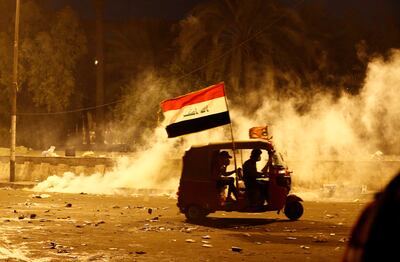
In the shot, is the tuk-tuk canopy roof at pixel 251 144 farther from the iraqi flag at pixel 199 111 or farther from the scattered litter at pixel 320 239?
the scattered litter at pixel 320 239

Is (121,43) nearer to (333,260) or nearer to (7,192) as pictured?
(7,192)

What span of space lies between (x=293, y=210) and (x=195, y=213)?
6.91 ft

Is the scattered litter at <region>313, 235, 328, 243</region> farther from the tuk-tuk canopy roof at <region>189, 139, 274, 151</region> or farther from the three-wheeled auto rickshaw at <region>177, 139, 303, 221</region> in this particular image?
the tuk-tuk canopy roof at <region>189, 139, 274, 151</region>

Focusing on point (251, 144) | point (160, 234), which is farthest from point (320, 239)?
point (251, 144)

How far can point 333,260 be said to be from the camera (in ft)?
28.8

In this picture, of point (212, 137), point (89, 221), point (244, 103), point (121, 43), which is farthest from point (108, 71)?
point (89, 221)

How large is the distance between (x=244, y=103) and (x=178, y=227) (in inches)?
693

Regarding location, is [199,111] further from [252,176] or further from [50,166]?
[50,166]

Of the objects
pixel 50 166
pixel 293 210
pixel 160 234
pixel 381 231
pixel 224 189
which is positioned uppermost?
pixel 50 166

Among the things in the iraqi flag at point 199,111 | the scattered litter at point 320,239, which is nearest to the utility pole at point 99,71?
the iraqi flag at point 199,111

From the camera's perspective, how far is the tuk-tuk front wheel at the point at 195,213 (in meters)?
13.4

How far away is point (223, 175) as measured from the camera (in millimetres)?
13438

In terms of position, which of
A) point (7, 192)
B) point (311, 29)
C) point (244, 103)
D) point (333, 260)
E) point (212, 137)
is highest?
point (311, 29)

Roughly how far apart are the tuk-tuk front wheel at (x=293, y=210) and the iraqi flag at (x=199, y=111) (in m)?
2.26
